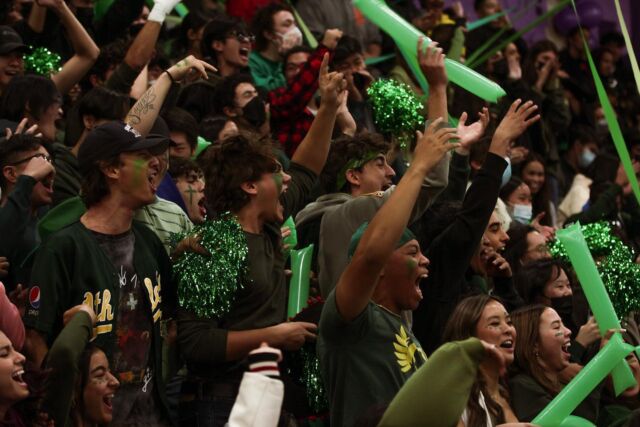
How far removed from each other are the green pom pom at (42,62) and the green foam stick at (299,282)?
2549 mm

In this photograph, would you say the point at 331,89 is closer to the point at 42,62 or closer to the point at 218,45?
the point at 42,62

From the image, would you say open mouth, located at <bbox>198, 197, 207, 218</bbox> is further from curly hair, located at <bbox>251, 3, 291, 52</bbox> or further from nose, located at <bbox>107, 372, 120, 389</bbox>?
curly hair, located at <bbox>251, 3, 291, 52</bbox>

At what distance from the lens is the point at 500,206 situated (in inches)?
335

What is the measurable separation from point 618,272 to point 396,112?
4.54 ft

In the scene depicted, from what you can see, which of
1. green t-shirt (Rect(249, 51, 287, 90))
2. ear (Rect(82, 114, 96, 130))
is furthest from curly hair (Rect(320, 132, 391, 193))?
green t-shirt (Rect(249, 51, 287, 90))

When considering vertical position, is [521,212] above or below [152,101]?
below

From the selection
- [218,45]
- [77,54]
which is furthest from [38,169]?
[218,45]

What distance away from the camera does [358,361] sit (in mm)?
4996

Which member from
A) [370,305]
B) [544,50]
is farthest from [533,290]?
[544,50]

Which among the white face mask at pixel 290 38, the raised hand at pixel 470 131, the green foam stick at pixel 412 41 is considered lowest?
the white face mask at pixel 290 38

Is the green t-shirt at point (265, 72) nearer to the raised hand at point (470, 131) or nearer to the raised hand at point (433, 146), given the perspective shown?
the raised hand at point (470, 131)

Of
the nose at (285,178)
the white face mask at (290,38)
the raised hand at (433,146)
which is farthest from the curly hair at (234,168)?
the white face mask at (290,38)

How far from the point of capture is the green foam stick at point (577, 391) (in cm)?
542

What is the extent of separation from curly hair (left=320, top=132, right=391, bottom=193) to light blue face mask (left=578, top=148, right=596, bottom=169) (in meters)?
5.92
